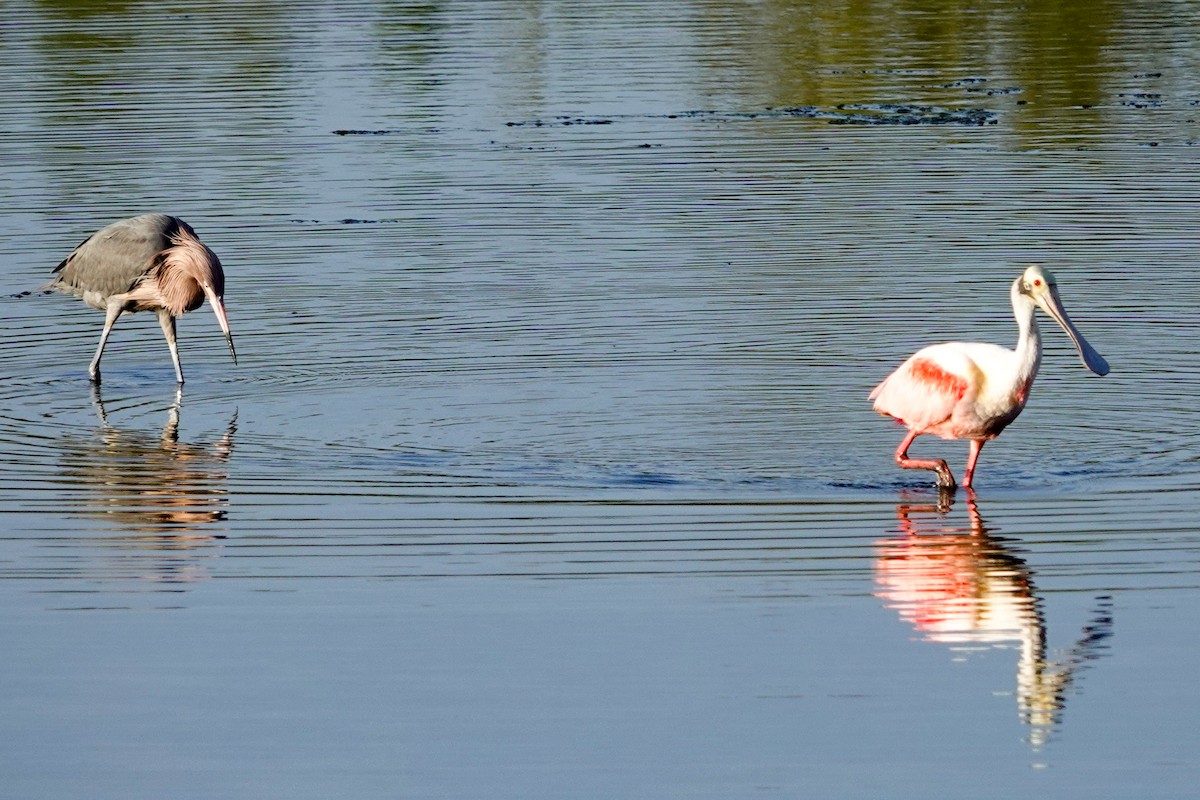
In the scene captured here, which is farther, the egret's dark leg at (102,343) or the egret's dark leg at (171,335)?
the egret's dark leg at (102,343)

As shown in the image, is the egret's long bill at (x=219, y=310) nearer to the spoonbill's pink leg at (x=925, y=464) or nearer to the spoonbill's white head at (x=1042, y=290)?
the spoonbill's pink leg at (x=925, y=464)

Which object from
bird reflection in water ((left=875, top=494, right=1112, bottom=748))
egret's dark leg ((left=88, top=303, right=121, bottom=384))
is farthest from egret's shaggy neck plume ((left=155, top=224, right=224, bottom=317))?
bird reflection in water ((left=875, top=494, right=1112, bottom=748))

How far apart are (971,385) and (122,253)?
6.68m

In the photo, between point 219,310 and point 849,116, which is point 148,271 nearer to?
point 219,310

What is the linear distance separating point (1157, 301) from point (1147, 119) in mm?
9411

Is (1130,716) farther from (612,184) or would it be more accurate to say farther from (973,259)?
(612,184)

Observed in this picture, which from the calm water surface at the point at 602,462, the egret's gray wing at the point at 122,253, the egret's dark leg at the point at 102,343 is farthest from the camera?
the egret's gray wing at the point at 122,253

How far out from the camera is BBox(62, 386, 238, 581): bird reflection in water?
11.1 meters

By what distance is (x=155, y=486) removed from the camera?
12336 mm

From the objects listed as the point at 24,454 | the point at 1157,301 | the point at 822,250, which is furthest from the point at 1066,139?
the point at 24,454

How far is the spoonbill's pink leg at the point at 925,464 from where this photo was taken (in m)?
11.9

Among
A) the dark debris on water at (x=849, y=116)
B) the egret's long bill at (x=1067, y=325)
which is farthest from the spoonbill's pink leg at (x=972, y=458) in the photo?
the dark debris on water at (x=849, y=116)

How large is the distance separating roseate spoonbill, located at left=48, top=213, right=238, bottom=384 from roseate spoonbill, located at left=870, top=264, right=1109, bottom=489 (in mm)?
5284

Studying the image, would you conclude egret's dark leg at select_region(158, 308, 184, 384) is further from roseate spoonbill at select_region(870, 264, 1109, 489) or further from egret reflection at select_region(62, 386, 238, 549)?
roseate spoonbill at select_region(870, 264, 1109, 489)
